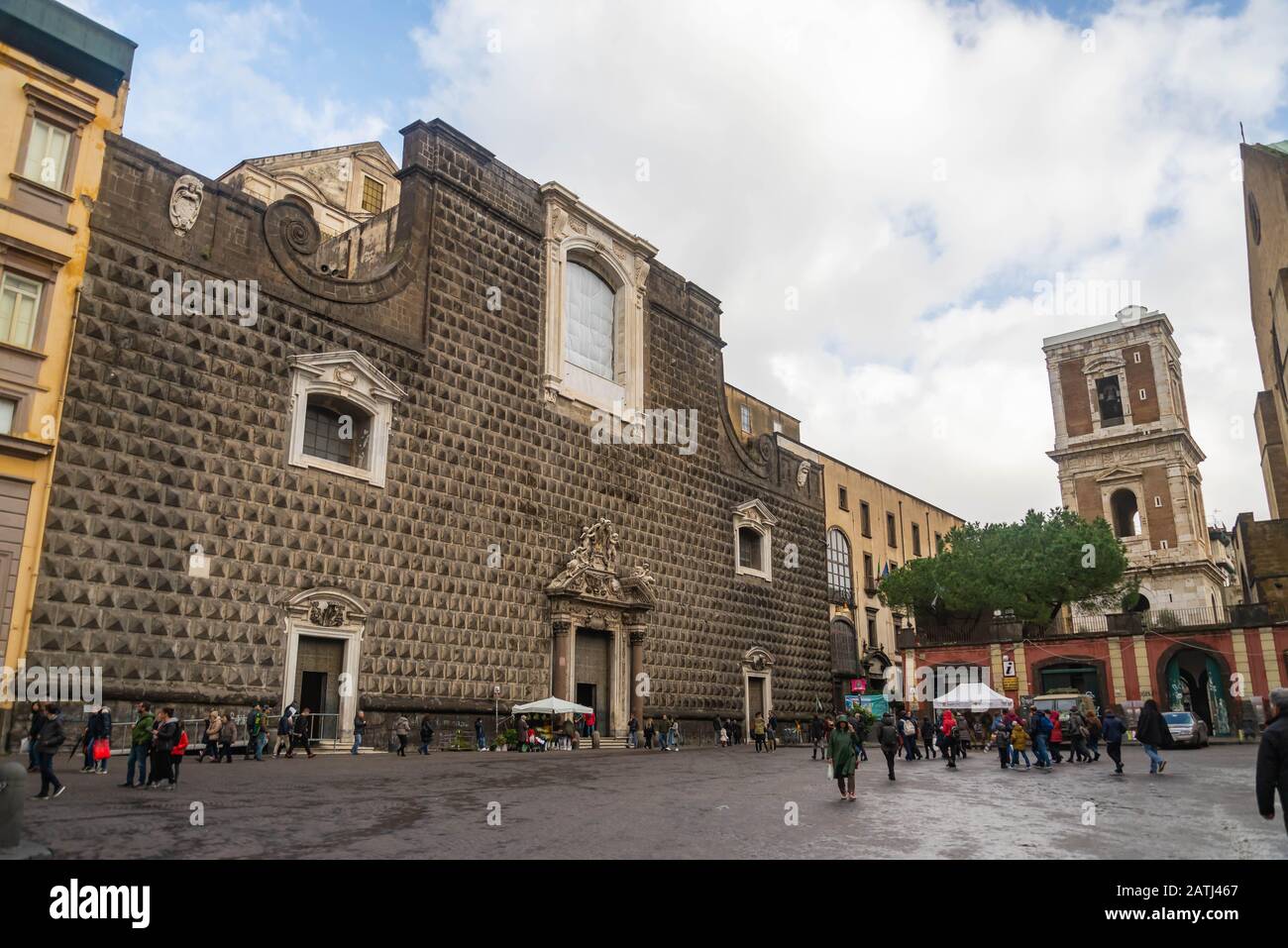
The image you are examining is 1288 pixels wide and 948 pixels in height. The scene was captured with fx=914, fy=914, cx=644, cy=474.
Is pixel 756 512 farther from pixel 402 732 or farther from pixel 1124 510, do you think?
pixel 1124 510

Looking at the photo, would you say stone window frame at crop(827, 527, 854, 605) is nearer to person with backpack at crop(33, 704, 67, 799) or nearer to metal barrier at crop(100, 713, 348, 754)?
metal barrier at crop(100, 713, 348, 754)

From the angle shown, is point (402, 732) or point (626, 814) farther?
point (402, 732)

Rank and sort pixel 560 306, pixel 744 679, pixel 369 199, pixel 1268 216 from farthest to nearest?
1. pixel 369 199
2. pixel 744 679
3. pixel 560 306
4. pixel 1268 216

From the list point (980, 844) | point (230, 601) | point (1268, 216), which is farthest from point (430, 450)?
point (1268, 216)

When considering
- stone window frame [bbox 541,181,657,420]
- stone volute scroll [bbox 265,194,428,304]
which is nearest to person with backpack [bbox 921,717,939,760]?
stone window frame [bbox 541,181,657,420]

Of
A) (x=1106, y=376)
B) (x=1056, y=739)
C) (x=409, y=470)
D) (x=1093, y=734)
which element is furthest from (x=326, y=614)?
(x=1106, y=376)

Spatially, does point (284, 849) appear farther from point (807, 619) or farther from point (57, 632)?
point (807, 619)

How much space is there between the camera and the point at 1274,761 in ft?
20.1

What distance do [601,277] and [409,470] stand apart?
1055cm

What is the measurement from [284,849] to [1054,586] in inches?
1547

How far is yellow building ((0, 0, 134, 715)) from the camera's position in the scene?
14617mm

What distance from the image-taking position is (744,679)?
3012 centimetres

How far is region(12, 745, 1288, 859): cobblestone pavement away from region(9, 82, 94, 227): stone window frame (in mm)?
9455

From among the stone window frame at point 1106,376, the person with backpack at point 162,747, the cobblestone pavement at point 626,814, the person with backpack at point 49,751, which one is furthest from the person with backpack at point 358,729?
the stone window frame at point 1106,376
